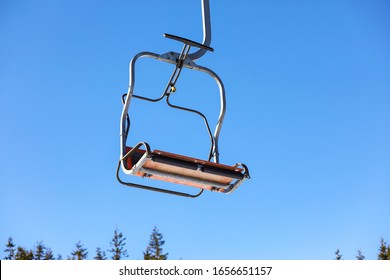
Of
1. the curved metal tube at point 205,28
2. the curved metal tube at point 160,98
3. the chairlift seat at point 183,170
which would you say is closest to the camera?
the chairlift seat at point 183,170

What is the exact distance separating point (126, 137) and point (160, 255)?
153 feet

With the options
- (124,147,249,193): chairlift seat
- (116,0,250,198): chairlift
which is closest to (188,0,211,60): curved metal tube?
(116,0,250,198): chairlift

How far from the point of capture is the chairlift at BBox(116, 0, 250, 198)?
5340 millimetres

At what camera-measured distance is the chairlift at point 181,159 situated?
210 inches

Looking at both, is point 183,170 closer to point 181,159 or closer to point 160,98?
point 181,159

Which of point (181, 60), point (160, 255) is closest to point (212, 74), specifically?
point (181, 60)

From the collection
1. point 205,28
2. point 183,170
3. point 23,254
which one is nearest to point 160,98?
point 205,28

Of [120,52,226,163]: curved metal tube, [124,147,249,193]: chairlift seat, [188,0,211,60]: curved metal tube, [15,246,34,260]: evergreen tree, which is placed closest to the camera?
[124,147,249,193]: chairlift seat

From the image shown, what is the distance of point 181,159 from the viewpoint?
17.5 ft

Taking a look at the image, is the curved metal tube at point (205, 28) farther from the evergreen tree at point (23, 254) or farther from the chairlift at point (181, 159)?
the evergreen tree at point (23, 254)

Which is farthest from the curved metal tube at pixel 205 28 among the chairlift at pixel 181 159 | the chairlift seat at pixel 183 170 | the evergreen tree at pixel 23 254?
the evergreen tree at pixel 23 254

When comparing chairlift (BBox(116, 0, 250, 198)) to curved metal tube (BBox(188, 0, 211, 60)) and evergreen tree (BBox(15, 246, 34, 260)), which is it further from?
evergreen tree (BBox(15, 246, 34, 260))

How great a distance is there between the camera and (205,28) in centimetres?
626

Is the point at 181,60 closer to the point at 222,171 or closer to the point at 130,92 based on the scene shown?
the point at 130,92
